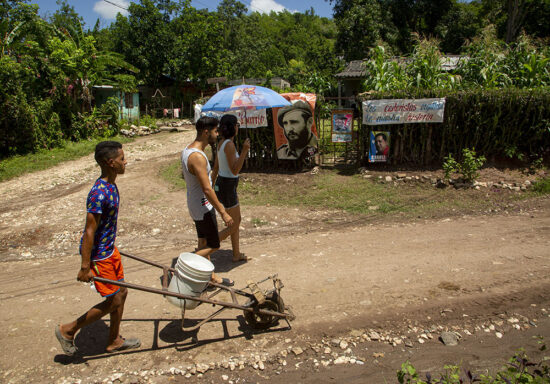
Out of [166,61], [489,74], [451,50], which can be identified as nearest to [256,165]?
→ [489,74]

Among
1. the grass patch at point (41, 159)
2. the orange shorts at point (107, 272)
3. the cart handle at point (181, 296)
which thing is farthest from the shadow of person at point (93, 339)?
the grass patch at point (41, 159)

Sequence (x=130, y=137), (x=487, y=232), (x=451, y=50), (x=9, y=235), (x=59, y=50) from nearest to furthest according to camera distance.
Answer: (x=487, y=232) < (x=9, y=235) < (x=59, y=50) < (x=130, y=137) < (x=451, y=50)

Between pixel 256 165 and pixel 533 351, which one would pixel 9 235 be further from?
pixel 533 351

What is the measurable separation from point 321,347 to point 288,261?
1919mm

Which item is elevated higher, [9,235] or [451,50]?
[451,50]

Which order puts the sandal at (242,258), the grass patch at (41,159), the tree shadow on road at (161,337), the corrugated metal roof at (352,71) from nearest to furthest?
the tree shadow on road at (161,337) < the sandal at (242,258) < the grass patch at (41,159) < the corrugated metal roof at (352,71)

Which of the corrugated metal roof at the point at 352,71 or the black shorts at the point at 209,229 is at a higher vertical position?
the corrugated metal roof at the point at 352,71

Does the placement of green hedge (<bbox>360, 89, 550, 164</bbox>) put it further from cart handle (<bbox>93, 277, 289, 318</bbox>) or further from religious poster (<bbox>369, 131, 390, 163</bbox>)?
cart handle (<bbox>93, 277, 289, 318</bbox>)

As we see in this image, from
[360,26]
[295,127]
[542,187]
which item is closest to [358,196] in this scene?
[295,127]

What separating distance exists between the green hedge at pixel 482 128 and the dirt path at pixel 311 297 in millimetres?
2507

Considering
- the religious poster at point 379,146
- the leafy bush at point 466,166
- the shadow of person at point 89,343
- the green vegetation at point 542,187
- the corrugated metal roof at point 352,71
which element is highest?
the corrugated metal roof at point 352,71

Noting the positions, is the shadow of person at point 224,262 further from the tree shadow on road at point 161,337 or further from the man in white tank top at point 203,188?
the tree shadow on road at point 161,337

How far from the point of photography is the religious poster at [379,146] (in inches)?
389

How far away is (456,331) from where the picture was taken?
380cm
